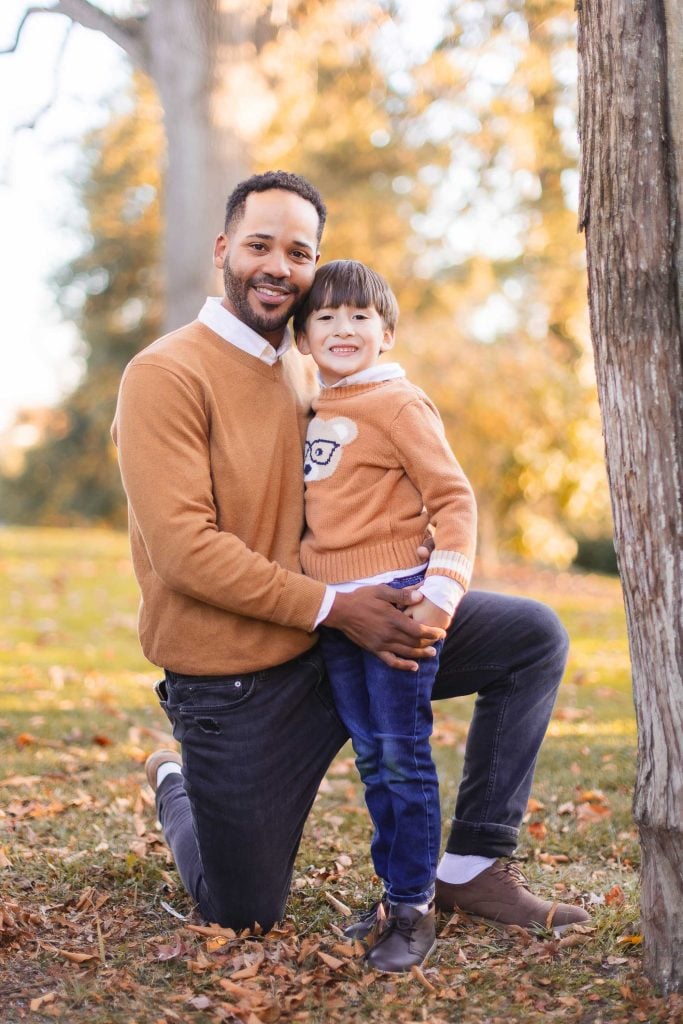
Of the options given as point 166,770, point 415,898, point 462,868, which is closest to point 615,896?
point 462,868

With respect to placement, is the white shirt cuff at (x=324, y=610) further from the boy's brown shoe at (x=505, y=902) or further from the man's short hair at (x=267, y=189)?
the man's short hair at (x=267, y=189)

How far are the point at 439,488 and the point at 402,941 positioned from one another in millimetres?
1253

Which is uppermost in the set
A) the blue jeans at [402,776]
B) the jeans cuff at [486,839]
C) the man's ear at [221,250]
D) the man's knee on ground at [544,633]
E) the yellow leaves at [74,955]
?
the man's ear at [221,250]

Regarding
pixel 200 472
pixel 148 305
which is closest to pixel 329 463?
pixel 200 472

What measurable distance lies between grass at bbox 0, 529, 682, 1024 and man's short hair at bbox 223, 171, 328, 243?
2.21 meters

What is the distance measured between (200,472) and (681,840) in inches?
63.5

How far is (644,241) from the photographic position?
2.54m

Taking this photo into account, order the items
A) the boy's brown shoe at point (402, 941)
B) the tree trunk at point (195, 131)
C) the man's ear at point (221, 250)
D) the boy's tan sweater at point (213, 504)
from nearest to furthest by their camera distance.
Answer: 1. the boy's brown shoe at point (402, 941)
2. the boy's tan sweater at point (213, 504)
3. the man's ear at point (221, 250)
4. the tree trunk at point (195, 131)

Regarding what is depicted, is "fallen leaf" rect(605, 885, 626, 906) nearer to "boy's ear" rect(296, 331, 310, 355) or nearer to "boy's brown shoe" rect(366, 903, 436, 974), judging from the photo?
"boy's brown shoe" rect(366, 903, 436, 974)

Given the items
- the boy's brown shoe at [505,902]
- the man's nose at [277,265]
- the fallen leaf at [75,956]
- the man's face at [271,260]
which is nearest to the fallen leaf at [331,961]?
the boy's brown shoe at [505,902]

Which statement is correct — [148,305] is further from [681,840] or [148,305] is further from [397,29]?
[681,840]

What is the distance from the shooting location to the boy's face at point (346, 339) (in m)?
3.13

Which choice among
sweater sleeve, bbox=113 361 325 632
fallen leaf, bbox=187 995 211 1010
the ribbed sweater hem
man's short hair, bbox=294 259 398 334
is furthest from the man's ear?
fallen leaf, bbox=187 995 211 1010

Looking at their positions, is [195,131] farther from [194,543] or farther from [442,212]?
[442,212]
